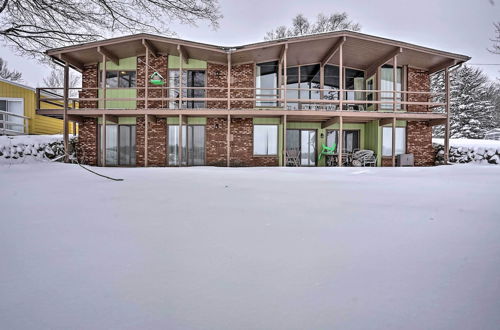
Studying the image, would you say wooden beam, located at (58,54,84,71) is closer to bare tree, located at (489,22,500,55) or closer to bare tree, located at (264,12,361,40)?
bare tree, located at (264,12,361,40)

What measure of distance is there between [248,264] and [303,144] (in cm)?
1213

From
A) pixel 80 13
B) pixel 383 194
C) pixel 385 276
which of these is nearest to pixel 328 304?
pixel 385 276

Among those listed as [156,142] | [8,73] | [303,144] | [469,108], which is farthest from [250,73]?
[8,73]

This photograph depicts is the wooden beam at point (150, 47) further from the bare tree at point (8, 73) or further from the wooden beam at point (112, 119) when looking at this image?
the bare tree at point (8, 73)

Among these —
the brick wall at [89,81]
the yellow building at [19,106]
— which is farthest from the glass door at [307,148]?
the yellow building at [19,106]

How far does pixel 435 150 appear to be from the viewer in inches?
541

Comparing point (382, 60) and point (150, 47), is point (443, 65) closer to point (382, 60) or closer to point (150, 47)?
point (382, 60)

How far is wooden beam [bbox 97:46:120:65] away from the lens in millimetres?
11461

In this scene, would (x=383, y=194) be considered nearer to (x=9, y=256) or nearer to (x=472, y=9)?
(x=9, y=256)

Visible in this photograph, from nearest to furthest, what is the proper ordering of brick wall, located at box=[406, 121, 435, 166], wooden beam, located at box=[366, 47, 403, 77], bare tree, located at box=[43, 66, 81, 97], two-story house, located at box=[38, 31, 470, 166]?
wooden beam, located at box=[366, 47, 403, 77] < two-story house, located at box=[38, 31, 470, 166] < brick wall, located at box=[406, 121, 435, 166] < bare tree, located at box=[43, 66, 81, 97]

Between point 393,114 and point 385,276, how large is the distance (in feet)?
38.4

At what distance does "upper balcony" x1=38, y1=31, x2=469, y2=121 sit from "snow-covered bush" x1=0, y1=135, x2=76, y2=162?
1.47 metres

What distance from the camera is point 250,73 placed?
12930 mm

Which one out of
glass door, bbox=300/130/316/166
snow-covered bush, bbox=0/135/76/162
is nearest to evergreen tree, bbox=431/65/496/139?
glass door, bbox=300/130/316/166
